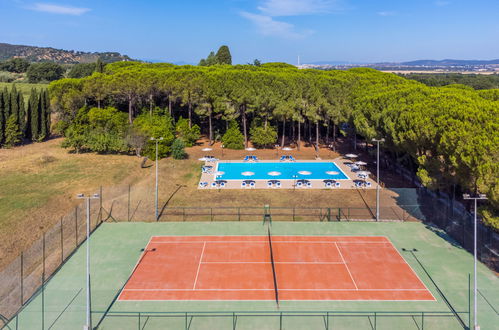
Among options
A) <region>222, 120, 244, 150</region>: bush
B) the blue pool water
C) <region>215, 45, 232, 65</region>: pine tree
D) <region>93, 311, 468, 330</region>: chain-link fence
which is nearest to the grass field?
<region>93, 311, 468, 330</region>: chain-link fence

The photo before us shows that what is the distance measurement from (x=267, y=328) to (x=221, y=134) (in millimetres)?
49274

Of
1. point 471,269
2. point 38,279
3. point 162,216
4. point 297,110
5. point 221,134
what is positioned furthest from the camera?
point 221,134

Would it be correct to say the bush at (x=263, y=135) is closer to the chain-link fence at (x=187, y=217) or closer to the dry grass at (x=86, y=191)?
the dry grass at (x=86, y=191)

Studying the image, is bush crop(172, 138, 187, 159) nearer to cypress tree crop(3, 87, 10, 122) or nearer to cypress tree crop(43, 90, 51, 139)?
cypress tree crop(43, 90, 51, 139)

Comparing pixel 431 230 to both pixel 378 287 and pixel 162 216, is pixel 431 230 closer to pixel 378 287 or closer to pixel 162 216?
pixel 378 287

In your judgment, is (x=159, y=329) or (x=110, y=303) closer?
(x=159, y=329)

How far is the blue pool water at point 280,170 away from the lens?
148 feet

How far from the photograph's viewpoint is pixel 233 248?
90.2 feet

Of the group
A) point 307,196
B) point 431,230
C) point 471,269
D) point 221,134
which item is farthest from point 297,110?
point 471,269

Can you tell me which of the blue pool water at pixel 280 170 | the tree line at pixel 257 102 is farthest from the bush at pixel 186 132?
the blue pool water at pixel 280 170

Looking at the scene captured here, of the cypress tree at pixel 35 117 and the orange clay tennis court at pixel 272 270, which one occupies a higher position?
the cypress tree at pixel 35 117

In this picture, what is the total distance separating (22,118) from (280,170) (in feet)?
133

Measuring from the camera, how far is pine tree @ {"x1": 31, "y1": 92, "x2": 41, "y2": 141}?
58.6 m

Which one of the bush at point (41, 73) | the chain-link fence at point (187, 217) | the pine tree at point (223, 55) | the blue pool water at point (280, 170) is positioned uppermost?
the pine tree at point (223, 55)
